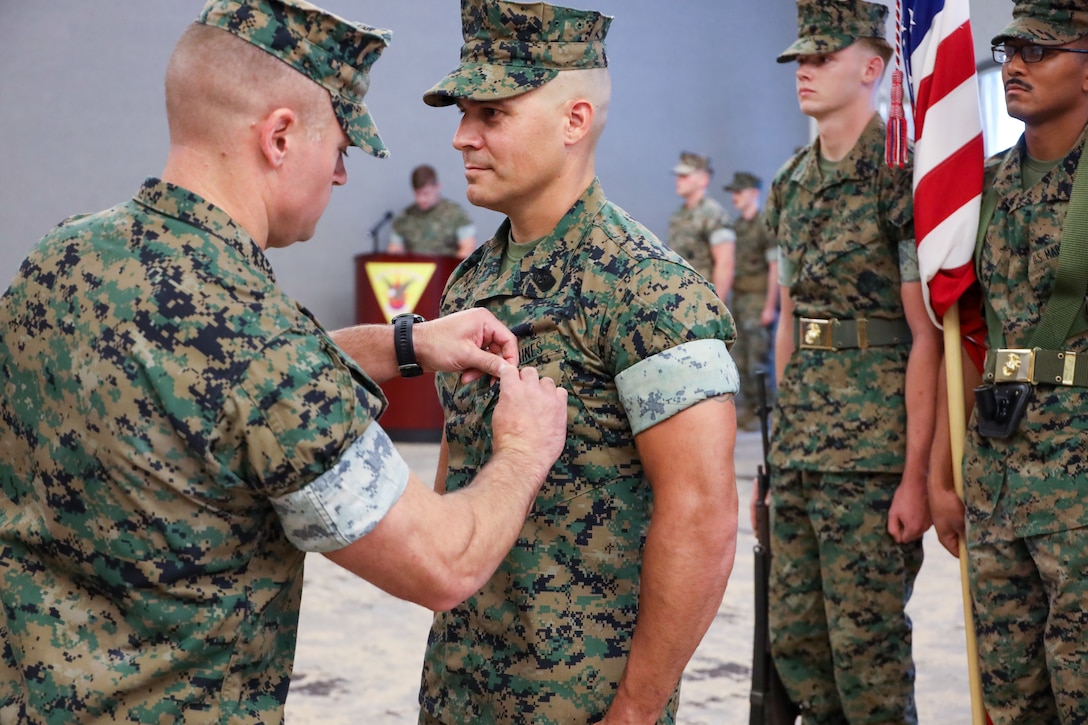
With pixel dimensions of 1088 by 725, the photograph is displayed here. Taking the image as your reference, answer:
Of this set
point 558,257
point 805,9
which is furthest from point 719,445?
point 805,9

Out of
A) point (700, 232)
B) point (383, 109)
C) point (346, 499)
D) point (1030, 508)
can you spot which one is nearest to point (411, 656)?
point (1030, 508)

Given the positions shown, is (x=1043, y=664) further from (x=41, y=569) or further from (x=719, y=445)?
(x=41, y=569)

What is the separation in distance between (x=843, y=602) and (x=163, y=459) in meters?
2.02

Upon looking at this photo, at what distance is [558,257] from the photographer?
171 centimetres

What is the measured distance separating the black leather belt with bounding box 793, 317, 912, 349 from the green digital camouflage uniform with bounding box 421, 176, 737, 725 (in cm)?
134

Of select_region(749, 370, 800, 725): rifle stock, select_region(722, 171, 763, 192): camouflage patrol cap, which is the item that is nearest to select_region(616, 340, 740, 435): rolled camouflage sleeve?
select_region(749, 370, 800, 725): rifle stock

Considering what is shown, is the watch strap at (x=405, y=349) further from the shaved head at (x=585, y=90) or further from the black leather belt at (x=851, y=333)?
the black leather belt at (x=851, y=333)

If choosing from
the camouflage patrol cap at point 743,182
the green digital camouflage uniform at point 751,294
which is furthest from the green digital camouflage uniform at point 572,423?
the camouflage patrol cap at point 743,182

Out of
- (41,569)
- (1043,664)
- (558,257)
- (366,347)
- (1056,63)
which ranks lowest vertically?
(1043,664)

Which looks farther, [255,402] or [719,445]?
[719,445]

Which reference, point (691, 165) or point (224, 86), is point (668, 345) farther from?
point (691, 165)

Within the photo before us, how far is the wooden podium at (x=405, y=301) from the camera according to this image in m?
8.59

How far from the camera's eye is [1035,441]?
2314 mm

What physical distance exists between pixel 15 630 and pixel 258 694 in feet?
0.89
